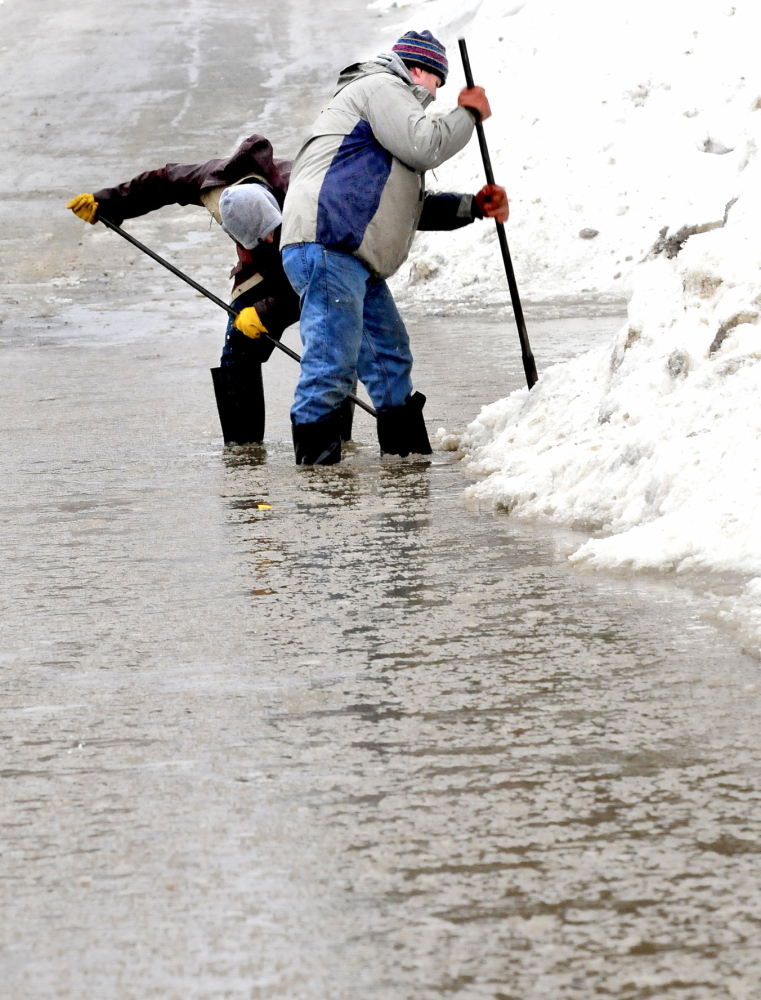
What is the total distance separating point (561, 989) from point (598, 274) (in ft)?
39.0

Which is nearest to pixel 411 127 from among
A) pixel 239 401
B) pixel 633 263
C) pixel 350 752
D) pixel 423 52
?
pixel 423 52

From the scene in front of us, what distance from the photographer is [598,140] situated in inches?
605

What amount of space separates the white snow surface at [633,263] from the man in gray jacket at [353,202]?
0.65 metres

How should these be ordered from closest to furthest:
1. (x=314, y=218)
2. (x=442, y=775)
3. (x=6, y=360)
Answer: (x=442, y=775) → (x=314, y=218) → (x=6, y=360)

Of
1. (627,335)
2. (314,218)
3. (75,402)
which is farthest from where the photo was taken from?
(75,402)

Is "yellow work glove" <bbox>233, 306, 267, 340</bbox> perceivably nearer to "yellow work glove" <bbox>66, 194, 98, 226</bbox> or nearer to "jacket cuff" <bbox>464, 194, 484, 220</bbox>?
"yellow work glove" <bbox>66, 194, 98, 226</bbox>

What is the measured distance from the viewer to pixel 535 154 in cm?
1554

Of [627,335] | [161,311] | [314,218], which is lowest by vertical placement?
[161,311]

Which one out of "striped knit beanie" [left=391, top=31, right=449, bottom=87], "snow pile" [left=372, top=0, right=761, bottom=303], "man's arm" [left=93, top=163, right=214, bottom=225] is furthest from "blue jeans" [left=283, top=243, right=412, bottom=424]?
"snow pile" [left=372, top=0, right=761, bottom=303]

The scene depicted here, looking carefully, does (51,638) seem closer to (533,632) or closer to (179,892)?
(533,632)

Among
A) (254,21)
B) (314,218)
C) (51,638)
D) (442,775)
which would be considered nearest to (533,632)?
(442,775)

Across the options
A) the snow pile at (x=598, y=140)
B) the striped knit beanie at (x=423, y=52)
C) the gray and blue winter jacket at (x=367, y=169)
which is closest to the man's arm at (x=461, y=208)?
the gray and blue winter jacket at (x=367, y=169)

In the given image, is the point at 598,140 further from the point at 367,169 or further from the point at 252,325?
the point at 367,169

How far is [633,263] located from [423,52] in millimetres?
7480
